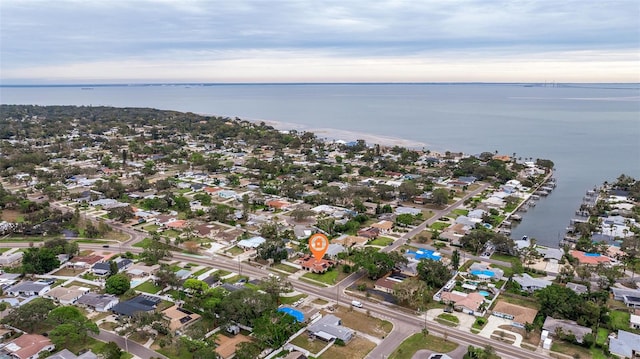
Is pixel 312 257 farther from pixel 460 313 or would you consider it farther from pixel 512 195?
pixel 512 195

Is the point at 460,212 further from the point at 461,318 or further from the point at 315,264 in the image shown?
the point at 461,318

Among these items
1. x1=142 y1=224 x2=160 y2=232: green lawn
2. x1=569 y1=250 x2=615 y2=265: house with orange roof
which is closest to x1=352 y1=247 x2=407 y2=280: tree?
x1=569 y1=250 x2=615 y2=265: house with orange roof

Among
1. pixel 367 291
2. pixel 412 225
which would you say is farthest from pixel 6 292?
pixel 412 225

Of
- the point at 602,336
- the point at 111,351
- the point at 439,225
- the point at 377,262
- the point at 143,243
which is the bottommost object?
the point at 602,336

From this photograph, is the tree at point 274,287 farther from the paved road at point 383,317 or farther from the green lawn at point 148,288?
the green lawn at point 148,288

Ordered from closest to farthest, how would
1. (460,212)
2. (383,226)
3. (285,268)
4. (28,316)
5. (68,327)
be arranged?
1. (68,327)
2. (28,316)
3. (285,268)
4. (383,226)
5. (460,212)

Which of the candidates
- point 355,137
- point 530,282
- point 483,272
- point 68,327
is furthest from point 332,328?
point 355,137

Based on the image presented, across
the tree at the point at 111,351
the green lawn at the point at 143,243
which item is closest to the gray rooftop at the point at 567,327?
the tree at the point at 111,351
